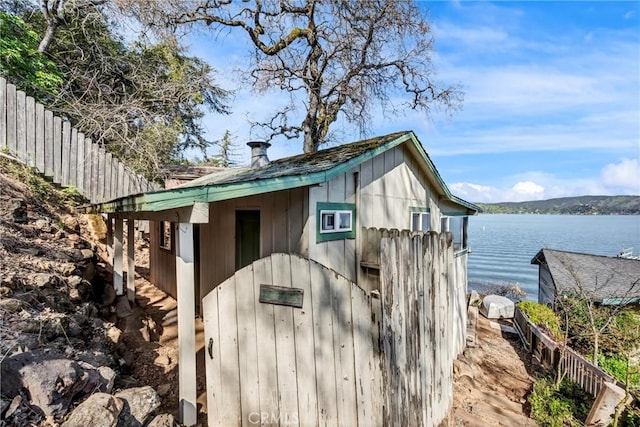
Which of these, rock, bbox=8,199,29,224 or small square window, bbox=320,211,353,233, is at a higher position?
rock, bbox=8,199,29,224

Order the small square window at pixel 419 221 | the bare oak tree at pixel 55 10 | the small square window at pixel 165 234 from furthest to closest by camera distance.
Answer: the bare oak tree at pixel 55 10 → the small square window at pixel 165 234 → the small square window at pixel 419 221

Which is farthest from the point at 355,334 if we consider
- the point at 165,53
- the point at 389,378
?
the point at 165,53

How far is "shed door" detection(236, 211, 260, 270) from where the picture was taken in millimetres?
5234

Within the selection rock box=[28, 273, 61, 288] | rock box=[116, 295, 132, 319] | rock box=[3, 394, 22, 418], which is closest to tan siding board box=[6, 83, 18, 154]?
→ rock box=[116, 295, 132, 319]

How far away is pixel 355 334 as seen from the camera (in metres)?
2.79

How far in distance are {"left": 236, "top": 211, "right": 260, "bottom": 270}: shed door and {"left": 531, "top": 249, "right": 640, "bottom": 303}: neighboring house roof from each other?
43.2 ft

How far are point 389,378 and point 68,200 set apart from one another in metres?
9.78

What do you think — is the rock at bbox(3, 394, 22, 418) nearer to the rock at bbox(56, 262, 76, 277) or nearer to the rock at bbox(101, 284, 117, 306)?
the rock at bbox(56, 262, 76, 277)

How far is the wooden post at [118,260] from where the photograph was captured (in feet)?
23.4

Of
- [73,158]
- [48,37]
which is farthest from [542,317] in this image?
[48,37]

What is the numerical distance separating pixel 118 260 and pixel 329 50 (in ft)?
44.2

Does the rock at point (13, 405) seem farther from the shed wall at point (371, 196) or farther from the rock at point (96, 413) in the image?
the shed wall at point (371, 196)

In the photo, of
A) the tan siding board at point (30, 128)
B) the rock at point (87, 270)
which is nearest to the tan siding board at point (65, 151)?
the tan siding board at point (30, 128)

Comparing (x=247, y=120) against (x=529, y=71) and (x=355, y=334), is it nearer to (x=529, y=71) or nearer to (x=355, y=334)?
(x=529, y=71)
